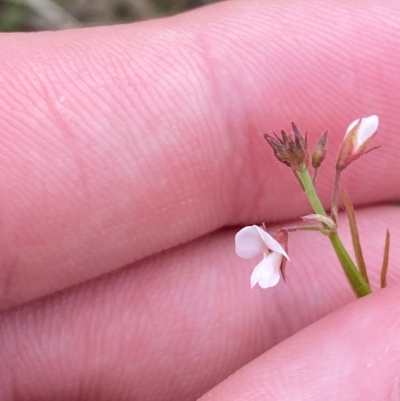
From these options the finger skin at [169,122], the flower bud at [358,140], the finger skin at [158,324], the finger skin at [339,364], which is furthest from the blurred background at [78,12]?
the finger skin at [339,364]

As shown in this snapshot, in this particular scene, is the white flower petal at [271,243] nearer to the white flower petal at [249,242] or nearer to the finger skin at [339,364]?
the white flower petal at [249,242]

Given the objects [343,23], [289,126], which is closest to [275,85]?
[289,126]

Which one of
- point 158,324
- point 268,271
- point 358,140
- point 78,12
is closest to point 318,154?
point 358,140

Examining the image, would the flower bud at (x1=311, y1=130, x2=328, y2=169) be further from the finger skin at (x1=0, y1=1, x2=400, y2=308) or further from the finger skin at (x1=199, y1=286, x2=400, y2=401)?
the finger skin at (x1=0, y1=1, x2=400, y2=308)

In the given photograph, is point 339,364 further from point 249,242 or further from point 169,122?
point 169,122

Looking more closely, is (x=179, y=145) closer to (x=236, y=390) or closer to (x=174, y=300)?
(x=174, y=300)

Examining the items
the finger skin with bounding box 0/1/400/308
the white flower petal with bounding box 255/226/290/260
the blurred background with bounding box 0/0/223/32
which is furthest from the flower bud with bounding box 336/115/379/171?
the blurred background with bounding box 0/0/223/32
